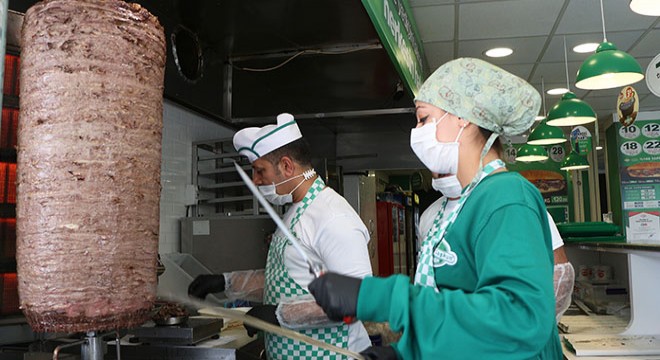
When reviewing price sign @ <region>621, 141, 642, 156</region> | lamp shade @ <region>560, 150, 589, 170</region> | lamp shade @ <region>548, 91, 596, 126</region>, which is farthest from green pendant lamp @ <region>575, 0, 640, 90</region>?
price sign @ <region>621, 141, 642, 156</region>

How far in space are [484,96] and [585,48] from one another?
18.5ft

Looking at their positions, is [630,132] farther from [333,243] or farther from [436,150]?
[436,150]

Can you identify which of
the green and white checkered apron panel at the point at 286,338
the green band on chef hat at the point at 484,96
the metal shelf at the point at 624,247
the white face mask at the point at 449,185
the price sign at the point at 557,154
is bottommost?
the green and white checkered apron panel at the point at 286,338

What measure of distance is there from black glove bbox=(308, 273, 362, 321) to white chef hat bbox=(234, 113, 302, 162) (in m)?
1.53

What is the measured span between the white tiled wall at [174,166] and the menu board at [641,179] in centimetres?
704

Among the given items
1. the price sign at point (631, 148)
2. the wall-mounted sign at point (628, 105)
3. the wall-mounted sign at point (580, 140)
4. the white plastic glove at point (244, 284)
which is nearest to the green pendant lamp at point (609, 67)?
the wall-mounted sign at point (628, 105)

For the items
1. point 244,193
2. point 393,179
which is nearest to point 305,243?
point 244,193

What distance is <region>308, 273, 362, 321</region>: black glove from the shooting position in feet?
3.53

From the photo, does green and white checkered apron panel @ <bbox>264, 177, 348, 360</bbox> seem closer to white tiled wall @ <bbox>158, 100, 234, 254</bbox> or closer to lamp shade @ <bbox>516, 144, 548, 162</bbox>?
white tiled wall @ <bbox>158, 100, 234, 254</bbox>

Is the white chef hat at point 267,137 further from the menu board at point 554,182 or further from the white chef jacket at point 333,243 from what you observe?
the menu board at point 554,182

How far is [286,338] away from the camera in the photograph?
224 centimetres

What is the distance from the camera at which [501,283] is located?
113 centimetres

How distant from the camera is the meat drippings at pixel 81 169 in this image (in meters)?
1.11

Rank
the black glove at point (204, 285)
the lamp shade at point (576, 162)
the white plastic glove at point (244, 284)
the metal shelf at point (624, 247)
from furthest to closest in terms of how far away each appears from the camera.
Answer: the lamp shade at point (576, 162), the metal shelf at point (624, 247), the white plastic glove at point (244, 284), the black glove at point (204, 285)
